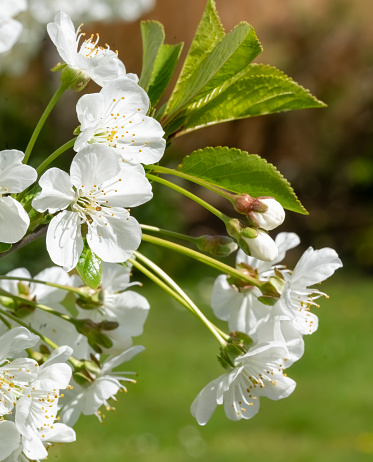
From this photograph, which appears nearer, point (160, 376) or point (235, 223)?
point (235, 223)

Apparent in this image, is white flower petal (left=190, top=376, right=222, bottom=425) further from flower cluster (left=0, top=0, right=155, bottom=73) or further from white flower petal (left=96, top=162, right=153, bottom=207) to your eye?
flower cluster (left=0, top=0, right=155, bottom=73)

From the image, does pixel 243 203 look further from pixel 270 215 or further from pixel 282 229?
pixel 282 229

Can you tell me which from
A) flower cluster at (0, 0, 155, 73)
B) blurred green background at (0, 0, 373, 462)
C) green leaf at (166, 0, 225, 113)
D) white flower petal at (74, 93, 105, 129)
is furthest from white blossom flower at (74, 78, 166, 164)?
blurred green background at (0, 0, 373, 462)

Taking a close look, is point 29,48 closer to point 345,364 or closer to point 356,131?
point 345,364

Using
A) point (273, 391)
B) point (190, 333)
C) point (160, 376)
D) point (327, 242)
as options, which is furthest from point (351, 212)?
point (273, 391)

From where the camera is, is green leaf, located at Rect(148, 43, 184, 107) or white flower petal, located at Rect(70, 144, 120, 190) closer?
white flower petal, located at Rect(70, 144, 120, 190)

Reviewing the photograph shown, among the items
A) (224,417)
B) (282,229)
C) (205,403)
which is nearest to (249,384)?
(205,403)

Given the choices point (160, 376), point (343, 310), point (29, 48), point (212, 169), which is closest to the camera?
point (212, 169)
